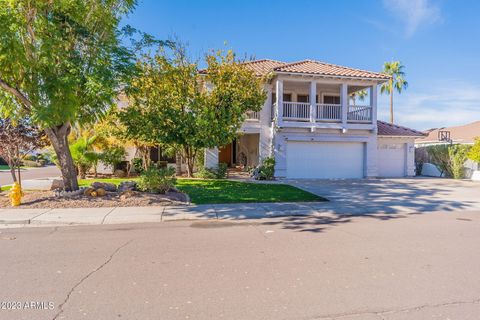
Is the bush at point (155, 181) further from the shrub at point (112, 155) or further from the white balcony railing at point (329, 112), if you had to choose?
the white balcony railing at point (329, 112)

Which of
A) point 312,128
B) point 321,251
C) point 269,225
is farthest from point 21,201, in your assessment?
point 312,128

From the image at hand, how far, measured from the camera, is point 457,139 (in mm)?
32531

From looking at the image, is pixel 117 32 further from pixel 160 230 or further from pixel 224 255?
pixel 224 255

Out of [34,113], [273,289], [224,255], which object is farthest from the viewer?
[34,113]

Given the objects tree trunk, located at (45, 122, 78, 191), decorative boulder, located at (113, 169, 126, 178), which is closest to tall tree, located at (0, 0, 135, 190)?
tree trunk, located at (45, 122, 78, 191)

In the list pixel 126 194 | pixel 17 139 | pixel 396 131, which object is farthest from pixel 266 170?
pixel 17 139

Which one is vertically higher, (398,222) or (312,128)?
(312,128)

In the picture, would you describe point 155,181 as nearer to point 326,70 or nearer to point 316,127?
point 316,127

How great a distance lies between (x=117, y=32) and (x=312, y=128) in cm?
1235

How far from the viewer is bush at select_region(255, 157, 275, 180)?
18959 mm

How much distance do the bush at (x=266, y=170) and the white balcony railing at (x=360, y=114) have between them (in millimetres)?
6280

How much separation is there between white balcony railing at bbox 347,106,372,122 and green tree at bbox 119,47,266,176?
933cm

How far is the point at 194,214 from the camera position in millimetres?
9648

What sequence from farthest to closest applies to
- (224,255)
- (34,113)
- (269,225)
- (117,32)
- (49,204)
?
(117,32)
(49,204)
(34,113)
(269,225)
(224,255)
